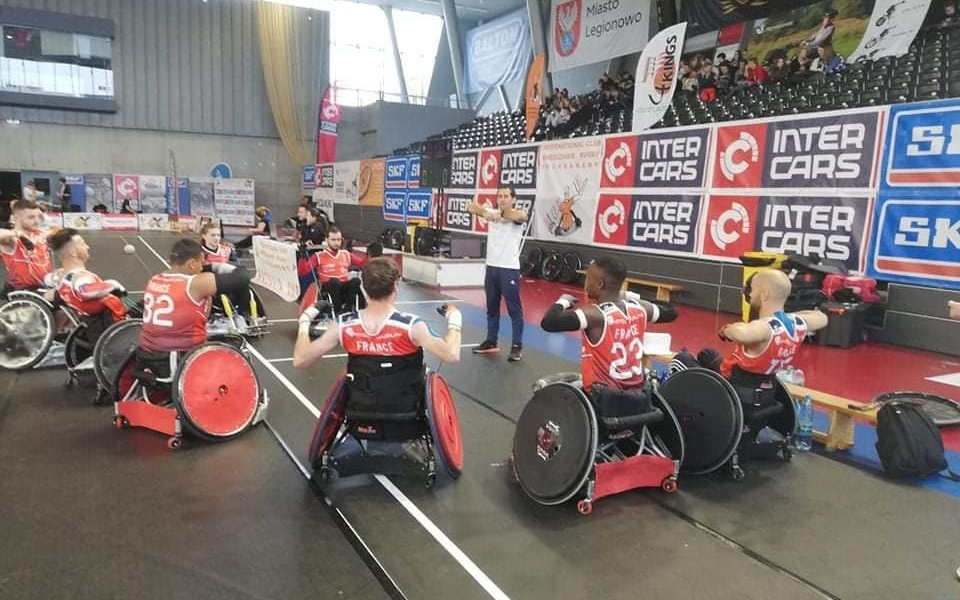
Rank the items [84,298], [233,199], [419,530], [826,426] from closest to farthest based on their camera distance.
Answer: [419,530]
[84,298]
[826,426]
[233,199]

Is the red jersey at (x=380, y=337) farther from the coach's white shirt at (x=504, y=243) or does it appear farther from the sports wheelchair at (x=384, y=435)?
the coach's white shirt at (x=504, y=243)

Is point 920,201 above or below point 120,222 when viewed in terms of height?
above

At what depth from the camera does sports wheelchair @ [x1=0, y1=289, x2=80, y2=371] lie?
5012 millimetres

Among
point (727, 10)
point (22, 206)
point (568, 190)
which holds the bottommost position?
point (22, 206)

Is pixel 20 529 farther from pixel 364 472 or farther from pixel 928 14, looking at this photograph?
pixel 928 14

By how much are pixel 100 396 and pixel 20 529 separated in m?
1.86

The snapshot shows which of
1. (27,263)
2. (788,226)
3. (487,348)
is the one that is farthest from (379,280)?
(788,226)

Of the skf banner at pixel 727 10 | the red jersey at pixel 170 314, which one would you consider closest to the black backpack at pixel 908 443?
the red jersey at pixel 170 314

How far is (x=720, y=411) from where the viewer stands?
3.38 m

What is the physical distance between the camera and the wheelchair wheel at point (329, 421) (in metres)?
3.18

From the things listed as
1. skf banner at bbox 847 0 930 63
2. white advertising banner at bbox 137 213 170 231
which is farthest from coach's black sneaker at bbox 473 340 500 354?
white advertising banner at bbox 137 213 170 231

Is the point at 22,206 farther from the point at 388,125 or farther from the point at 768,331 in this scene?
the point at 388,125

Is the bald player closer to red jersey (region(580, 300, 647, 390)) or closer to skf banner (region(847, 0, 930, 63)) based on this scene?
red jersey (region(580, 300, 647, 390))

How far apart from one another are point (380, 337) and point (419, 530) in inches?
36.4
